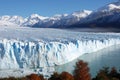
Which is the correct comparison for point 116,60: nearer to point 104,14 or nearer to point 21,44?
point 21,44

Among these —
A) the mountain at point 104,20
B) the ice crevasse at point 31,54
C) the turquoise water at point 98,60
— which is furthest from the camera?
the mountain at point 104,20

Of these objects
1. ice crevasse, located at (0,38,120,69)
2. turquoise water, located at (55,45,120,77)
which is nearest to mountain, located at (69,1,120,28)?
turquoise water, located at (55,45,120,77)

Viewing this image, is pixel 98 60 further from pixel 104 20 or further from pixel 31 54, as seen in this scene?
pixel 104 20

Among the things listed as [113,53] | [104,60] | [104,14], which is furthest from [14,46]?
[104,14]

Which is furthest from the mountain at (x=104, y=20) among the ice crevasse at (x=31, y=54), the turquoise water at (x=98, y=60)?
the ice crevasse at (x=31, y=54)

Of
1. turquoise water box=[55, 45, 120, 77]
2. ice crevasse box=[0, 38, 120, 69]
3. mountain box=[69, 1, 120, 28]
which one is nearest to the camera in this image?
ice crevasse box=[0, 38, 120, 69]

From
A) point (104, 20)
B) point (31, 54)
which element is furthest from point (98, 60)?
point (104, 20)

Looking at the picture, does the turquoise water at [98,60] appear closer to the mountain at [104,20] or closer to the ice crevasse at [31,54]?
the ice crevasse at [31,54]

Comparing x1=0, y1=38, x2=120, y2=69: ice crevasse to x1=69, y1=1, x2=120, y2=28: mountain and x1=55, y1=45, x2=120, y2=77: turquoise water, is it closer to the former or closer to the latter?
x1=55, y1=45, x2=120, y2=77: turquoise water

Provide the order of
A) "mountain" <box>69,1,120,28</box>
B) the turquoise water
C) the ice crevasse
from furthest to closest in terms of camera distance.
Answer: "mountain" <box>69,1,120,28</box>
the turquoise water
the ice crevasse
